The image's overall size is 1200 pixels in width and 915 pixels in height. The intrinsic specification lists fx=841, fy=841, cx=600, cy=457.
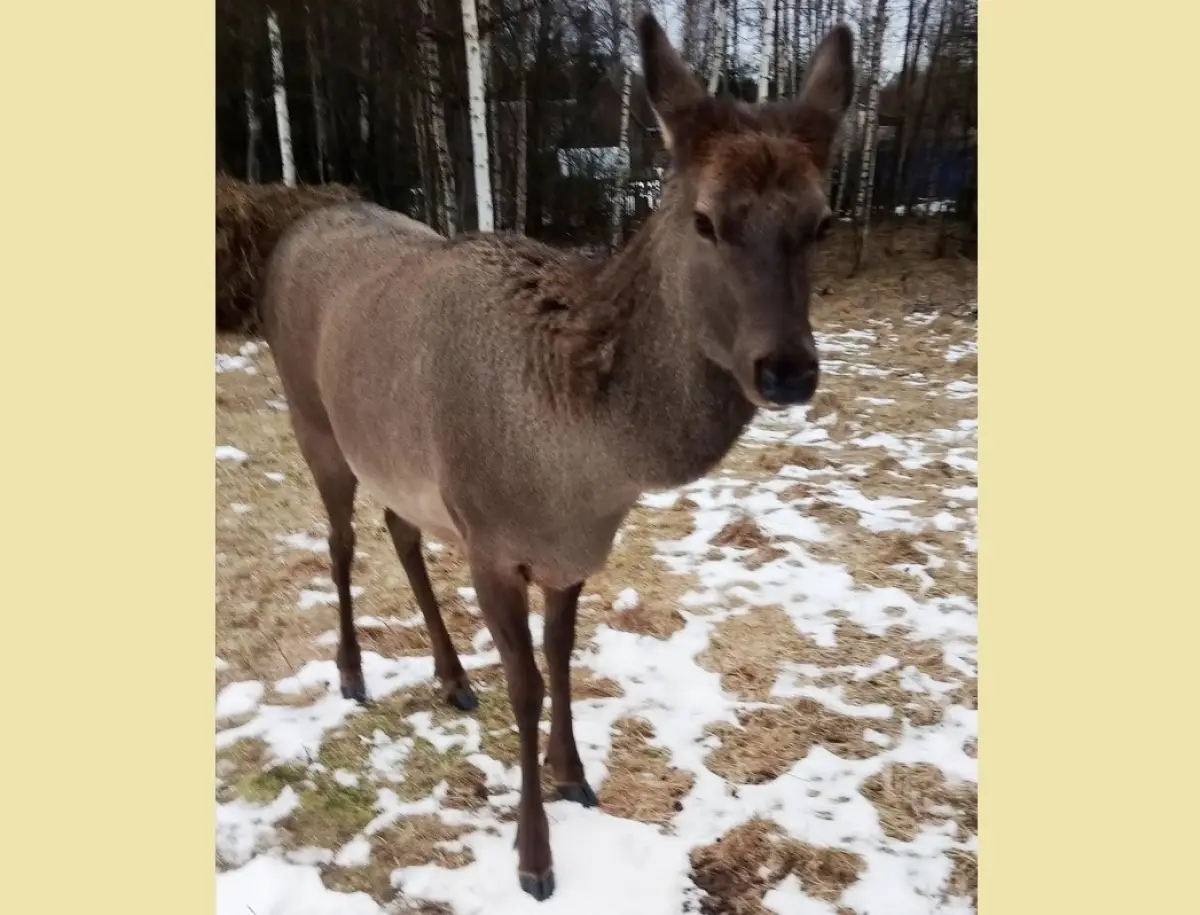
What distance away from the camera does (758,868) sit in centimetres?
223

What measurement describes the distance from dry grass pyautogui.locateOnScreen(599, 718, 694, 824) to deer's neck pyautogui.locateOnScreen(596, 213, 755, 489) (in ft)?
3.79

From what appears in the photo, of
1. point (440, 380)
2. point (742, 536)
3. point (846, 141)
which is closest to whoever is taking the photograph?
point (846, 141)

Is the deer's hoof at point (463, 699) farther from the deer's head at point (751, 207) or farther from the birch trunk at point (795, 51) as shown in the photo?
the birch trunk at point (795, 51)

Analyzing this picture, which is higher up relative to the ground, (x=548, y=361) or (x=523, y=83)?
(x=523, y=83)

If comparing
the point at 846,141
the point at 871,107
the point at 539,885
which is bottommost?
the point at 539,885

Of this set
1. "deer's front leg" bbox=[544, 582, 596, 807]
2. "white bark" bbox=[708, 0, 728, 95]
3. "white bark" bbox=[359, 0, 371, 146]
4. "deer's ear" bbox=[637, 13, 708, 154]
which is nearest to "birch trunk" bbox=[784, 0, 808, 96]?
"white bark" bbox=[708, 0, 728, 95]

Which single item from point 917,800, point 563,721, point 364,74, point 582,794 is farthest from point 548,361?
point 917,800

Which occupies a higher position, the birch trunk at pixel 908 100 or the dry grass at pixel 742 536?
the birch trunk at pixel 908 100

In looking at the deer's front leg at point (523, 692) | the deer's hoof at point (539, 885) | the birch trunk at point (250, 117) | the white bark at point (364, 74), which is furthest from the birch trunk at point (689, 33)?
the deer's hoof at point (539, 885)

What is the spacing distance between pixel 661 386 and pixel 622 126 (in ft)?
2.31

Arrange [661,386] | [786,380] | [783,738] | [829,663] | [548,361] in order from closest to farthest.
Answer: [786,380] < [661,386] < [548,361] < [783,738] < [829,663]

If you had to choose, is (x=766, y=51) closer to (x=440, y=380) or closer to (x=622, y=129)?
(x=622, y=129)

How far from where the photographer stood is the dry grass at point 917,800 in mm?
2318

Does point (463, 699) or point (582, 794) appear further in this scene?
point (463, 699)
